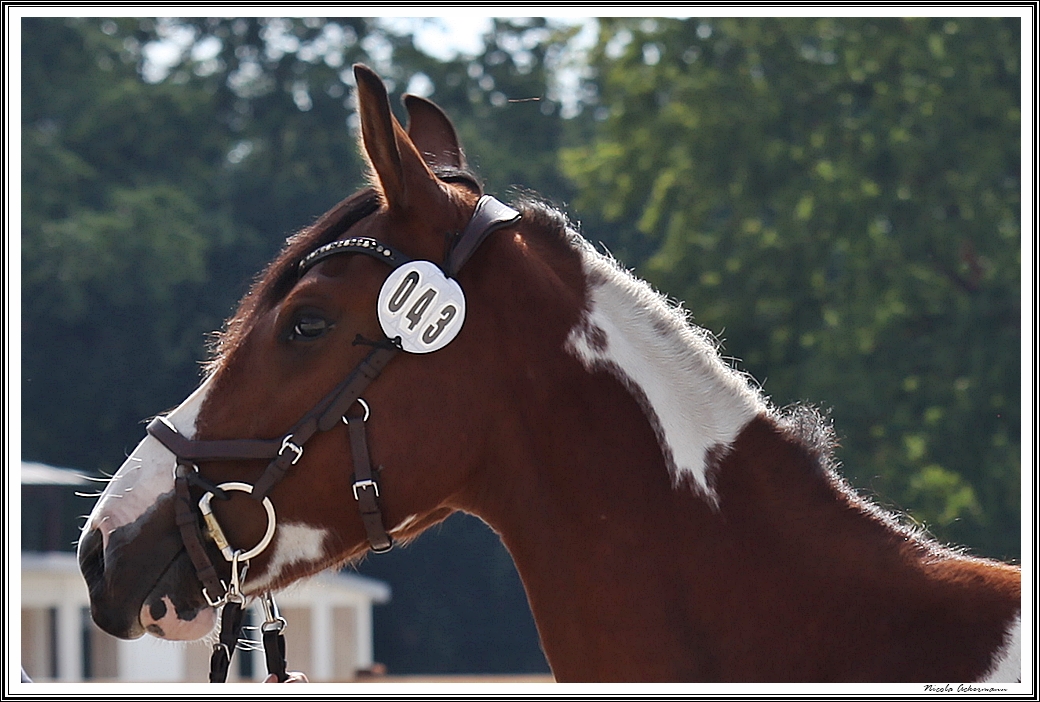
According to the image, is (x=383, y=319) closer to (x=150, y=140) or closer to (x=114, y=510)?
(x=114, y=510)

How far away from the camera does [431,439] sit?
9.16 feet

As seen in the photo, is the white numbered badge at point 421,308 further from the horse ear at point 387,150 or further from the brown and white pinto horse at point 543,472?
the horse ear at point 387,150

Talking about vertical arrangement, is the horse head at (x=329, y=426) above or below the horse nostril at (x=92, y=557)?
above

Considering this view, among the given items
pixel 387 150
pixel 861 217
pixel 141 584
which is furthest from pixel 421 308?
pixel 861 217

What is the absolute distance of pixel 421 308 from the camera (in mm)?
2785

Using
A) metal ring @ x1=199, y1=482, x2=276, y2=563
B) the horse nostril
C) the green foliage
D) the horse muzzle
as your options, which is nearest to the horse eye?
metal ring @ x1=199, y1=482, x2=276, y2=563

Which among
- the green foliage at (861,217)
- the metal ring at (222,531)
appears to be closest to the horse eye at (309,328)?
the metal ring at (222,531)

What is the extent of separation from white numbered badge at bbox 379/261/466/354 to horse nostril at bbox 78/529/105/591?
2.66ft

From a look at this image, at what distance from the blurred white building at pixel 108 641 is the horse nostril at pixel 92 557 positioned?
12842 millimetres

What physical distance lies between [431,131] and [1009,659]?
196 cm

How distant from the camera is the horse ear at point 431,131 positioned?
339 cm

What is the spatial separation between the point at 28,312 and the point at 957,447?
18.4m

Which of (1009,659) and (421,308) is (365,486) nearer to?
(421,308)

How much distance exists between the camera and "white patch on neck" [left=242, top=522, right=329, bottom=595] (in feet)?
9.27
